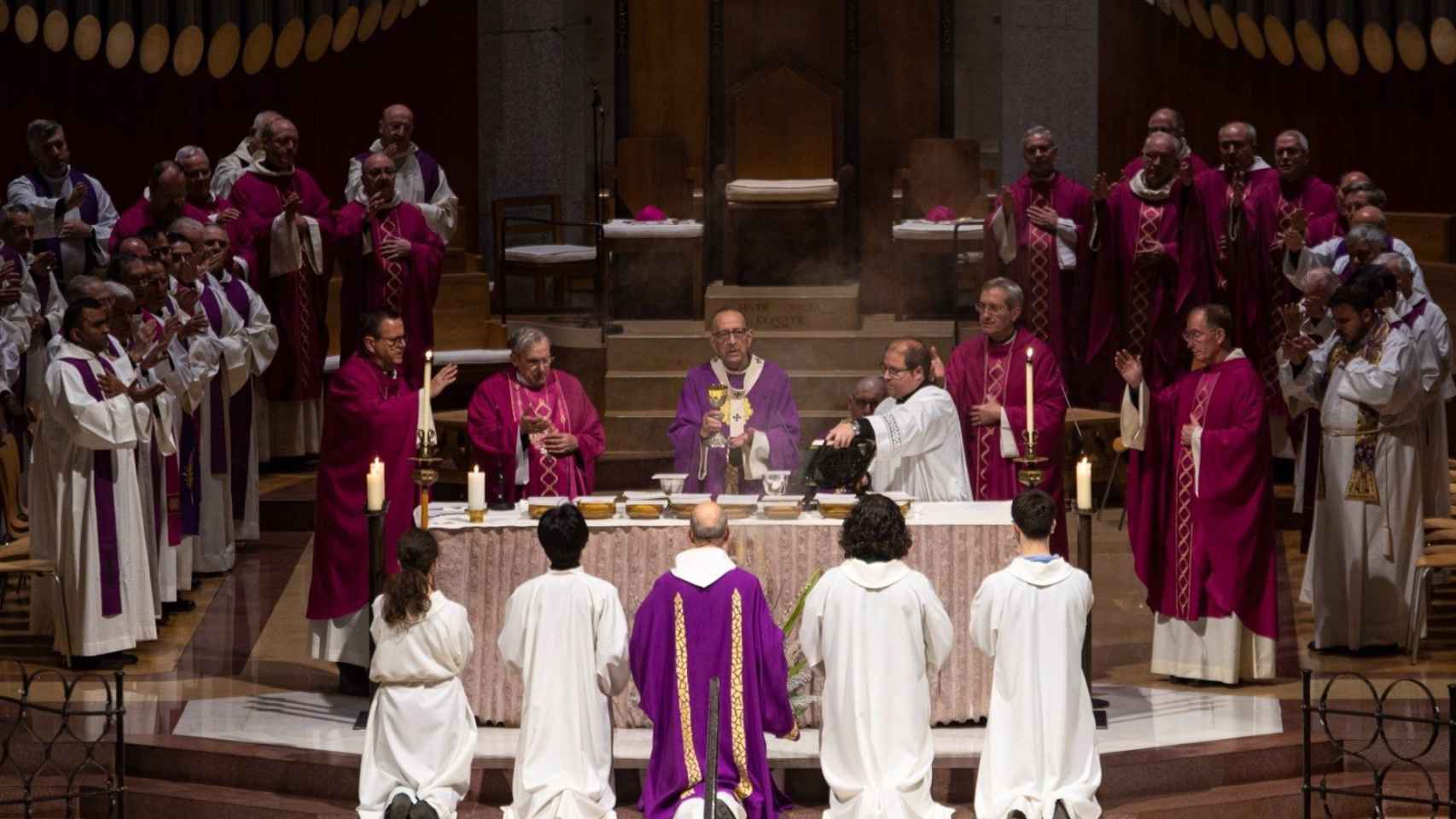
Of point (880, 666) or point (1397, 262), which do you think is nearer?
point (880, 666)

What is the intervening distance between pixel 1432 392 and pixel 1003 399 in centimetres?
189

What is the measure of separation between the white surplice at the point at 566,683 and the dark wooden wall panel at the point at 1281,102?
26.8 ft

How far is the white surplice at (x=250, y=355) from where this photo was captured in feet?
38.7

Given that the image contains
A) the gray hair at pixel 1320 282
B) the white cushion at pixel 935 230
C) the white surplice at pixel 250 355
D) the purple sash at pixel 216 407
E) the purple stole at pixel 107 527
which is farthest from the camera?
the white cushion at pixel 935 230

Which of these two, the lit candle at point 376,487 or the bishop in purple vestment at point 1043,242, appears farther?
the bishop in purple vestment at point 1043,242

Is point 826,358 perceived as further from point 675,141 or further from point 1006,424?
point 1006,424

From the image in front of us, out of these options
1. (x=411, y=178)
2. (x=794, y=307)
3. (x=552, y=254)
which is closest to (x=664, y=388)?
(x=794, y=307)

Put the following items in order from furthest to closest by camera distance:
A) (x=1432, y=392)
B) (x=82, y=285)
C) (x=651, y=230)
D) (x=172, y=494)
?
(x=651, y=230), (x=172, y=494), (x=1432, y=392), (x=82, y=285)

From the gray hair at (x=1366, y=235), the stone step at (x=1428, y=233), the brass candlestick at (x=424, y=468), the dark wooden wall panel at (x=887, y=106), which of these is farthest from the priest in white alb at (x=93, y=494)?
the stone step at (x=1428, y=233)

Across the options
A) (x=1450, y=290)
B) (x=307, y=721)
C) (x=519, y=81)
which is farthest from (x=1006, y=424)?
(x=519, y=81)

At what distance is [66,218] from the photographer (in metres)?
12.3

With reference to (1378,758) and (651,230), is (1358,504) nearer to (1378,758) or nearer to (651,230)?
(1378,758)

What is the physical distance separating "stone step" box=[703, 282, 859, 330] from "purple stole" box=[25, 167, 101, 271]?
3425mm

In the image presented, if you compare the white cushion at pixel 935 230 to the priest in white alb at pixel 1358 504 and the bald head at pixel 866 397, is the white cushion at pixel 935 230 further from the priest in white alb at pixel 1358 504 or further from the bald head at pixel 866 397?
the bald head at pixel 866 397
